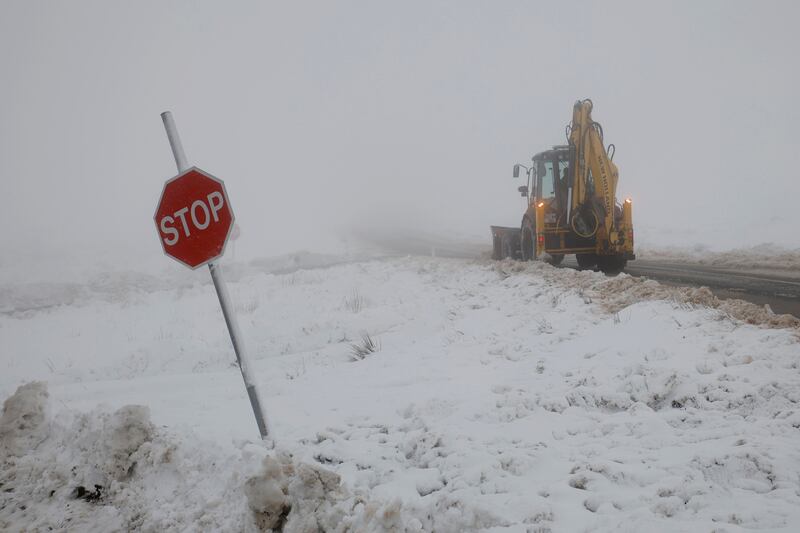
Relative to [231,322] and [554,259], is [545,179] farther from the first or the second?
[231,322]

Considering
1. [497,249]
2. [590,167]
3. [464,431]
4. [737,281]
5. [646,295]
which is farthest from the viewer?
[497,249]

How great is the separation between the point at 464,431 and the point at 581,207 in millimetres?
9770

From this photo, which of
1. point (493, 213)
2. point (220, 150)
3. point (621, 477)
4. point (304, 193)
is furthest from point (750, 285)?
point (220, 150)

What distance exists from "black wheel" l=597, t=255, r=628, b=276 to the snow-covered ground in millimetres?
4254

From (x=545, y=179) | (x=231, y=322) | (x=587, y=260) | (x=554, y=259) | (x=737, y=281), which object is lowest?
(x=737, y=281)

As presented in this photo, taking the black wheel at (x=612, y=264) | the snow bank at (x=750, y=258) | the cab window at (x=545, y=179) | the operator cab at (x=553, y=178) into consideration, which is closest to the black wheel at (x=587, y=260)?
the black wheel at (x=612, y=264)

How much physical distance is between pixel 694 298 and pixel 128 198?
83641mm

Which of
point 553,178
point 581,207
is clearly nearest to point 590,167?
point 581,207

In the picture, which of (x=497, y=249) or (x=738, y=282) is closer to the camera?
(x=738, y=282)

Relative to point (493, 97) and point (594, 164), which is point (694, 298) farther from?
point (493, 97)

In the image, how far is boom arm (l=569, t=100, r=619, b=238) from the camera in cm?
1137

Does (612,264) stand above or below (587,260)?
below

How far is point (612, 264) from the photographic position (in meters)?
11.8

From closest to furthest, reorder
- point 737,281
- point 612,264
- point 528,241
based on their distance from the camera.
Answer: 1. point 737,281
2. point 612,264
3. point 528,241
